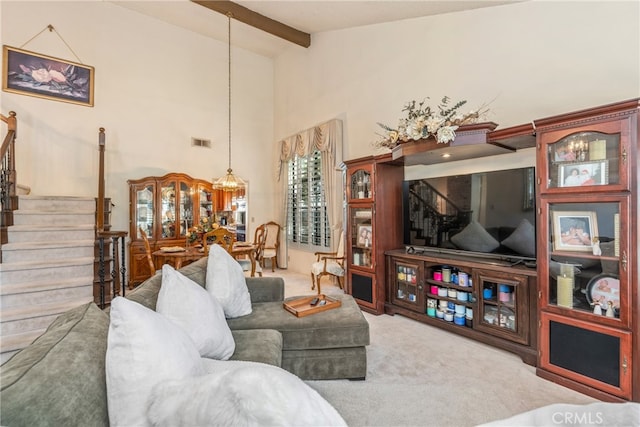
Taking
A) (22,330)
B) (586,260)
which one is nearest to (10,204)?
(22,330)

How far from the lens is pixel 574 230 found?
7.35 feet

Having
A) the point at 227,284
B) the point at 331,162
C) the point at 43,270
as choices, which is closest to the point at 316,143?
the point at 331,162

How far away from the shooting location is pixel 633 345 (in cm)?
192

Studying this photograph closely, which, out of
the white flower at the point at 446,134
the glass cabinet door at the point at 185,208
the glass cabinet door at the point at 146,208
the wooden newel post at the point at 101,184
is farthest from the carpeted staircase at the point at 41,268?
the white flower at the point at 446,134

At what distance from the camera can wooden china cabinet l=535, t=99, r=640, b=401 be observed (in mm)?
1939

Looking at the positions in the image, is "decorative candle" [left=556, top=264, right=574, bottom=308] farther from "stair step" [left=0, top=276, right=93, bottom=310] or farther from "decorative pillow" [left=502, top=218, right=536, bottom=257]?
"stair step" [left=0, top=276, right=93, bottom=310]

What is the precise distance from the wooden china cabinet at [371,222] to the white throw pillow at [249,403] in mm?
3093

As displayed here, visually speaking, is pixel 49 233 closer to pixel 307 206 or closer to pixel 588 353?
pixel 307 206

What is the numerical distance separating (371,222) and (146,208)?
394 cm

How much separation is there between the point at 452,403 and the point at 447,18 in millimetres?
3970

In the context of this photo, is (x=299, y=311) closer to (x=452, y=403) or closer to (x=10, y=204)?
(x=452, y=403)

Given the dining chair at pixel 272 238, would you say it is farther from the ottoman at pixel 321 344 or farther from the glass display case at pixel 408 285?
the ottoman at pixel 321 344

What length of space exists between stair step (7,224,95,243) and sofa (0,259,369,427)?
2.25 meters

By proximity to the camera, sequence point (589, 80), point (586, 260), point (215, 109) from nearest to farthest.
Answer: point (586, 260)
point (589, 80)
point (215, 109)
